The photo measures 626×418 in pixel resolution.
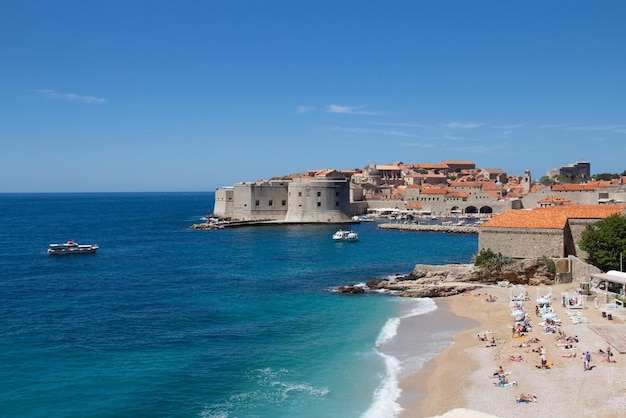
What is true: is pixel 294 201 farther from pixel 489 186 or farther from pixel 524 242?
pixel 524 242

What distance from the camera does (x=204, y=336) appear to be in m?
18.4

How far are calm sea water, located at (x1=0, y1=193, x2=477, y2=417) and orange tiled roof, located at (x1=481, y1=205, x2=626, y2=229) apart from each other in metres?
5.78

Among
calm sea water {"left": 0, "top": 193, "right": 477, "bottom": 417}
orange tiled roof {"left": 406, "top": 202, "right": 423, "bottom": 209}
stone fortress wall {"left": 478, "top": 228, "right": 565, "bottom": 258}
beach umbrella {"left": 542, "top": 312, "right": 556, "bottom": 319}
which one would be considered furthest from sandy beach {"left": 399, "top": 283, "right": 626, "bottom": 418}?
orange tiled roof {"left": 406, "top": 202, "right": 423, "bottom": 209}

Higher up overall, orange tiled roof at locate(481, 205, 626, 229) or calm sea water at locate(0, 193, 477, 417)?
orange tiled roof at locate(481, 205, 626, 229)

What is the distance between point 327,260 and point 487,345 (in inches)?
762

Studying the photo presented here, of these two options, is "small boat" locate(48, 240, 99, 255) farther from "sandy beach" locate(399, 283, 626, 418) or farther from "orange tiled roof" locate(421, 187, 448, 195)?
"orange tiled roof" locate(421, 187, 448, 195)

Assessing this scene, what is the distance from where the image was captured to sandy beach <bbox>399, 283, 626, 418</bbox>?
1198 cm

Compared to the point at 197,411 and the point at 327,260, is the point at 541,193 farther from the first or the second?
the point at 197,411

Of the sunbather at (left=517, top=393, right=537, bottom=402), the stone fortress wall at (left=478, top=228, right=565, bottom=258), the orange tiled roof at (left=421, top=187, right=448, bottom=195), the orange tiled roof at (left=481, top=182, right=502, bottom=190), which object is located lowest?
the sunbather at (left=517, top=393, right=537, bottom=402)

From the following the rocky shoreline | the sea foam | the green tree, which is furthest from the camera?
the rocky shoreline

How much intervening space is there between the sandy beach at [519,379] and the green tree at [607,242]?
4.82 meters

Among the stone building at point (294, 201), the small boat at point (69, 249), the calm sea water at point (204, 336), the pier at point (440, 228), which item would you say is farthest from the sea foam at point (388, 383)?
the stone building at point (294, 201)

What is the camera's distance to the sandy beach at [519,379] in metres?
12.0

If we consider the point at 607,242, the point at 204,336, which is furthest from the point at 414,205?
the point at 204,336
